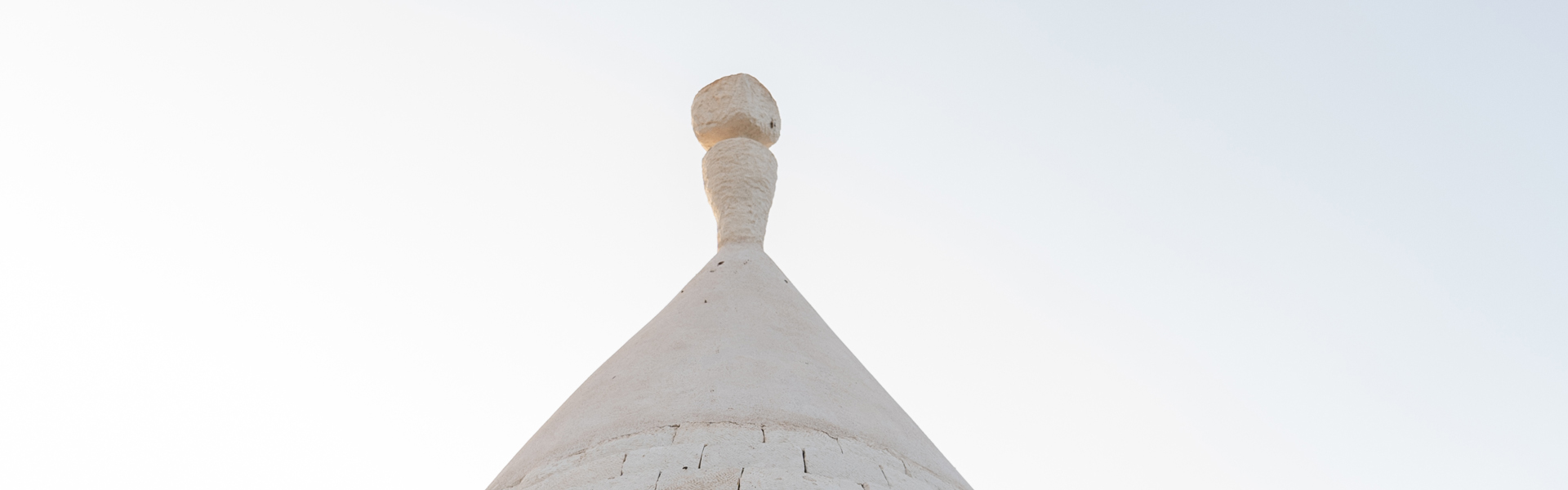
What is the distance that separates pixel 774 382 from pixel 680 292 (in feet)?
4.29

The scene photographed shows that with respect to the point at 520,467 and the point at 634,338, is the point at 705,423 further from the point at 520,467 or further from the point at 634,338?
the point at 634,338

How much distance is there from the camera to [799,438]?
4.16 metres

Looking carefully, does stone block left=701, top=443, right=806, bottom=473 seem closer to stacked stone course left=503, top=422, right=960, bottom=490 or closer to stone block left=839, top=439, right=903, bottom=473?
stacked stone course left=503, top=422, right=960, bottom=490

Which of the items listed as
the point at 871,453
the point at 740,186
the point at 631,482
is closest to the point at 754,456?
the point at 631,482

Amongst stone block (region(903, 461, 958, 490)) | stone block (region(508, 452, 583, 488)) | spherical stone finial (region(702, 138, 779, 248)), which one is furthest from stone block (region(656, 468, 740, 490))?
spherical stone finial (region(702, 138, 779, 248))

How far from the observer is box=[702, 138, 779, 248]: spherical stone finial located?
634cm

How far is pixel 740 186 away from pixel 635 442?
2568 millimetres

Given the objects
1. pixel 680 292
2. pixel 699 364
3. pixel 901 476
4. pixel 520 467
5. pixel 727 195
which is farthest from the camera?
pixel 727 195

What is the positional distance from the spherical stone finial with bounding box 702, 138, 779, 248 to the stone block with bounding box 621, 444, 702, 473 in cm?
237

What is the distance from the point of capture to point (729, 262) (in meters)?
5.98

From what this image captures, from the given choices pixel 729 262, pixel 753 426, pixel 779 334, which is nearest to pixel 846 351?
pixel 779 334

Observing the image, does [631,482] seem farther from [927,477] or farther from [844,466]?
[927,477]

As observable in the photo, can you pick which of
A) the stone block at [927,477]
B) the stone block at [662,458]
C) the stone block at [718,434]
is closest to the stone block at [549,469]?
the stone block at [662,458]

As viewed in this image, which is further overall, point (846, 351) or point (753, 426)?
point (846, 351)
